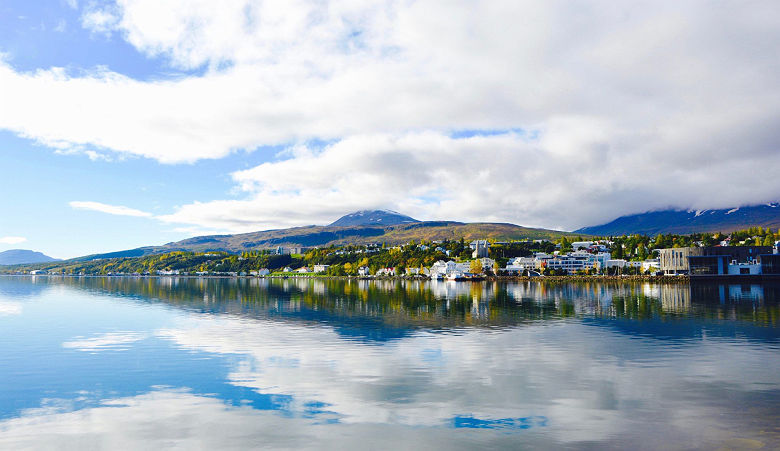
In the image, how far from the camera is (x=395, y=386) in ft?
63.0

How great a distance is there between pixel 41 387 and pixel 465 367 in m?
17.7

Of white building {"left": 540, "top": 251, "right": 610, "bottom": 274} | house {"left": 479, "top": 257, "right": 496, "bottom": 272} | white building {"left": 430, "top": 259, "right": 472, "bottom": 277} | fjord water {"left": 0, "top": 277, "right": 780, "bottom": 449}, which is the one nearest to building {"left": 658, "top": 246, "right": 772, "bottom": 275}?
white building {"left": 540, "top": 251, "right": 610, "bottom": 274}

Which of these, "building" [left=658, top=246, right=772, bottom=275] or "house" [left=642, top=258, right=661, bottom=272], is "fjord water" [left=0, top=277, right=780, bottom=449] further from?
"house" [left=642, top=258, right=661, bottom=272]

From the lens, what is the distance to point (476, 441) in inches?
522

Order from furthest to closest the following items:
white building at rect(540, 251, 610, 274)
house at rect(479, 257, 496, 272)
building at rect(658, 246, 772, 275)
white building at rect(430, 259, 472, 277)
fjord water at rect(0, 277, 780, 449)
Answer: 1. house at rect(479, 257, 496, 272)
2. white building at rect(430, 259, 472, 277)
3. white building at rect(540, 251, 610, 274)
4. building at rect(658, 246, 772, 275)
5. fjord water at rect(0, 277, 780, 449)

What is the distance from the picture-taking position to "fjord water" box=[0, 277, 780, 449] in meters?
13.9

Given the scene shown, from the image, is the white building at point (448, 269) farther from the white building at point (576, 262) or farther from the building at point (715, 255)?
the building at point (715, 255)

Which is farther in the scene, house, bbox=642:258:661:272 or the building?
house, bbox=642:258:661:272

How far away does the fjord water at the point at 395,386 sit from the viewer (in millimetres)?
13914

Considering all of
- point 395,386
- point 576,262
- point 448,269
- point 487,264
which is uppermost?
point 395,386

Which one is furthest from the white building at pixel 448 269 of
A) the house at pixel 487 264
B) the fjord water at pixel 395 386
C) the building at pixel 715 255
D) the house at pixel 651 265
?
the fjord water at pixel 395 386

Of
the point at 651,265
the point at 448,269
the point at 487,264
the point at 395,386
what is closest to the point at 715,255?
the point at 651,265

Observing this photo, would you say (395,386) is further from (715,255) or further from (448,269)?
(448,269)

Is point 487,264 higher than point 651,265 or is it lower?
higher
